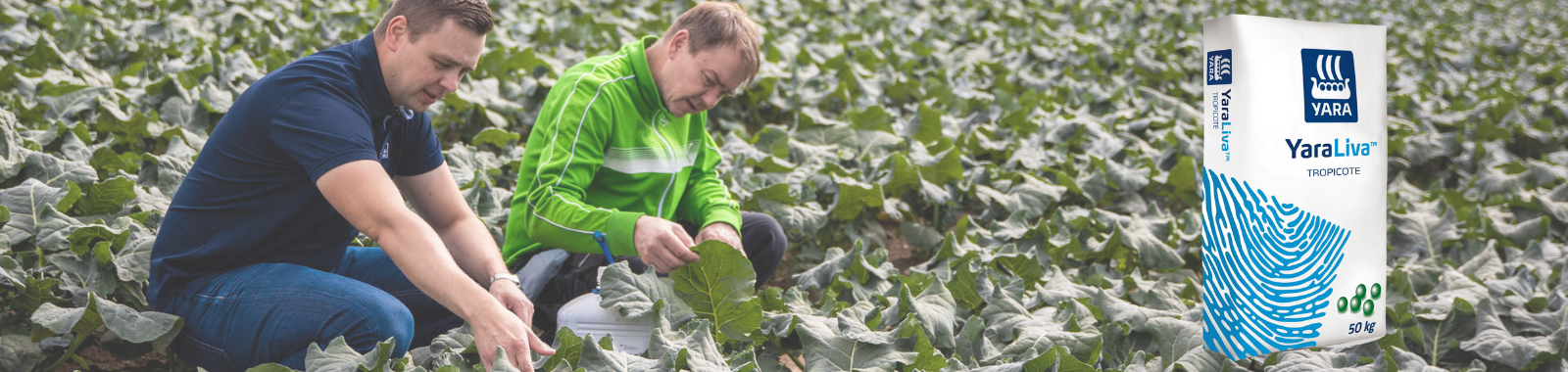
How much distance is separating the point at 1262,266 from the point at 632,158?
1.53m

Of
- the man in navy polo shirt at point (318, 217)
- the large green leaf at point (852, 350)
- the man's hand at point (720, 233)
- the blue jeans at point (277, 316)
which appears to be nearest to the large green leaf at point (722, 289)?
the large green leaf at point (852, 350)

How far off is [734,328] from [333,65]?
103 cm

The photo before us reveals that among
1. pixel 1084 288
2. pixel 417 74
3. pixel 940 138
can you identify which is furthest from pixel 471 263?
pixel 940 138

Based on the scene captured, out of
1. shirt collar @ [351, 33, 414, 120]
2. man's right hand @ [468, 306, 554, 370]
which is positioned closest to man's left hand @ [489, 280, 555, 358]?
man's right hand @ [468, 306, 554, 370]

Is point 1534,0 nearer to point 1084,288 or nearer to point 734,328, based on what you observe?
point 1084,288

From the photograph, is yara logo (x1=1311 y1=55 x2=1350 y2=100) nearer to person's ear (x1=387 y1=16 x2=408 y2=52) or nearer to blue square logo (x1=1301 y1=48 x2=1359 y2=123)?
blue square logo (x1=1301 y1=48 x2=1359 y2=123)

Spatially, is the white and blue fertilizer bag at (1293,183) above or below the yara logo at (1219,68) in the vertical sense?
below

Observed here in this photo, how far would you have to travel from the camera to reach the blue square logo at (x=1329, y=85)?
1.94 meters

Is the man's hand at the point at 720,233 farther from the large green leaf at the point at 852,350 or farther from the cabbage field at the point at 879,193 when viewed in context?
the large green leaf at the point at 852,350

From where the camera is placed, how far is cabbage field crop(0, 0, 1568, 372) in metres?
2.49

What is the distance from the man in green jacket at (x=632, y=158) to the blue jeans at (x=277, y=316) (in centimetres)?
47

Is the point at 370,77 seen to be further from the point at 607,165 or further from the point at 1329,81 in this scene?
the point at 1329,81

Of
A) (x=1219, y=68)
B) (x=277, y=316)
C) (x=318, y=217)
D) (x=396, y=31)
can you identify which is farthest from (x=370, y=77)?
(x=1219, y=68)

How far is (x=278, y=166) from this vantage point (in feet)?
7.43
